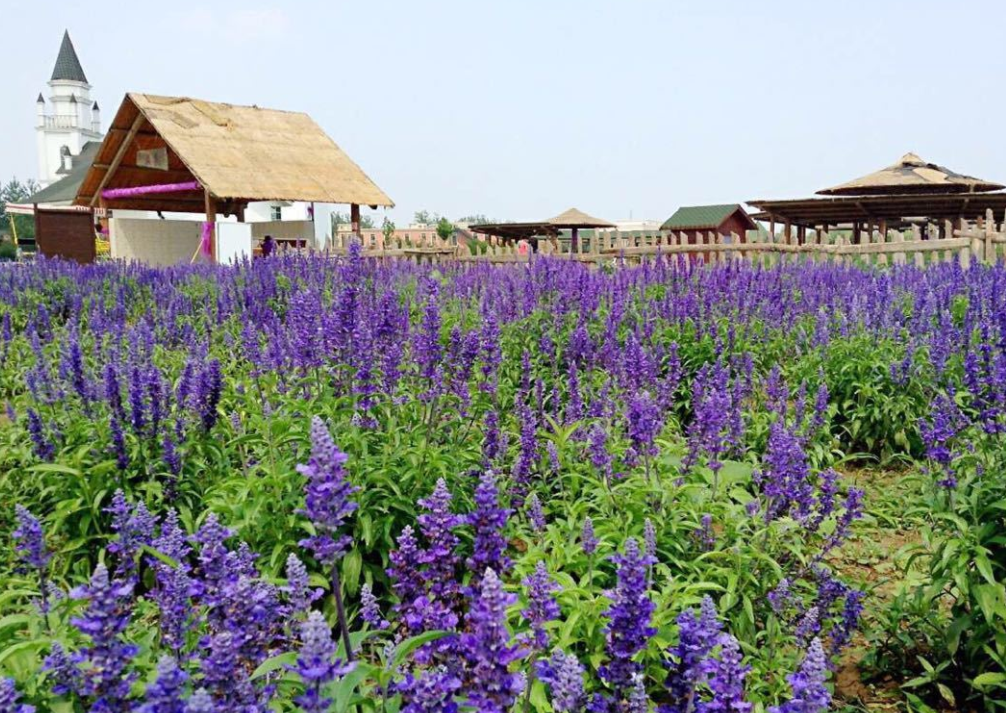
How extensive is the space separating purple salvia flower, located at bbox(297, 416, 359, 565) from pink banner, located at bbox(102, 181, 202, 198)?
2574 cm

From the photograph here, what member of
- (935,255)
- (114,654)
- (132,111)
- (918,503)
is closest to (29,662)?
(114,654)

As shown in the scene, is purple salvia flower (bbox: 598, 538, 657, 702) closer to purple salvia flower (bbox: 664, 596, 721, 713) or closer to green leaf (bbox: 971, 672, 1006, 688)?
purple salvia flower (bbox: 664, 596, 721, 713)

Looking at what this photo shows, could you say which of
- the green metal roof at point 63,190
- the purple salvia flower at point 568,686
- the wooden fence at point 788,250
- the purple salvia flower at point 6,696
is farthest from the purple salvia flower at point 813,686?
the green metal roof at point 63,190

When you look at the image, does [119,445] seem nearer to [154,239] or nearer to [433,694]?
[433,694]

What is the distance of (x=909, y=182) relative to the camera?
81.8ft

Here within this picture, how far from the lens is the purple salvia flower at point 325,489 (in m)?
1.63

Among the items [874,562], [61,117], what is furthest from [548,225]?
[61,117]

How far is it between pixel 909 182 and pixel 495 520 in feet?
86.9

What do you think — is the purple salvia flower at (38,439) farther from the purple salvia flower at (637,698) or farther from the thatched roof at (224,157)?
the thatched roof at (224,157)

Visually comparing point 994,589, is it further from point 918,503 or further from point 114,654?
point 114,654

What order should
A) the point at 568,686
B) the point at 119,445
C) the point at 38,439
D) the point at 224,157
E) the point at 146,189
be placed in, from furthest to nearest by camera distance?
the point at 146,189, the point at 224,157, the point at 38,439, the point at 119,445, the point at 568,686

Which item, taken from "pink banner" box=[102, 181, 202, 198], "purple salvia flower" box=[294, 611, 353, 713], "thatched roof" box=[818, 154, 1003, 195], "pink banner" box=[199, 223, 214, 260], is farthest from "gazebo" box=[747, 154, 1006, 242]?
"purple salvia flower" box=[294, 611, 353, 713]

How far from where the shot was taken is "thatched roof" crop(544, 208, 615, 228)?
3628 centimetres

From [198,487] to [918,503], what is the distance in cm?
363
